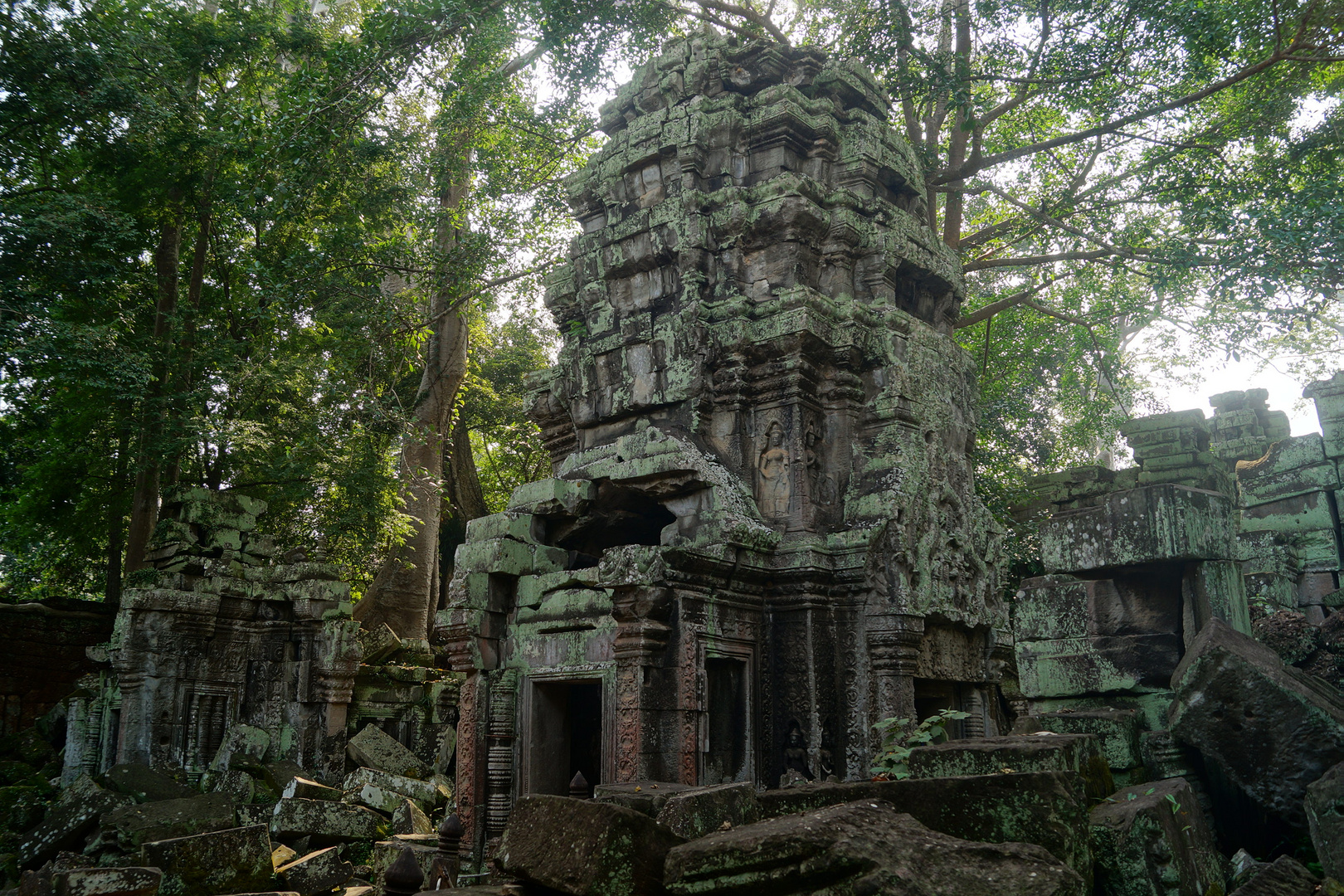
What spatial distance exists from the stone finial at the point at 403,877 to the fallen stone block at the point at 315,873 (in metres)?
3.57

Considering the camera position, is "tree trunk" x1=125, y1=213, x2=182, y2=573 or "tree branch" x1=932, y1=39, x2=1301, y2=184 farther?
"tree trunk" x1=125, y1=213, x2=182, y2=573

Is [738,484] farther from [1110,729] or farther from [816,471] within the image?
[1110,729]

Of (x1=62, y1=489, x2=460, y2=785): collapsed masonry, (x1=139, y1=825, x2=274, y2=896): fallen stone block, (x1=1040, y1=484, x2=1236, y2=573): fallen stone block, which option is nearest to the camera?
(x1=1040, y1=484, x2=1236, y2=573): fallen stone block

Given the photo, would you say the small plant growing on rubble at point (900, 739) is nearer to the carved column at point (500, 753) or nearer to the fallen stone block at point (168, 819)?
the carved column at point (500, 753)

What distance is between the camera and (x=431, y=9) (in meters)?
11.2

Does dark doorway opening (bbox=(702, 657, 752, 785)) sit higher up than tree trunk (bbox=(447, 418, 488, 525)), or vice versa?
tree trunk (bbox=(447, 418, 488, 525))

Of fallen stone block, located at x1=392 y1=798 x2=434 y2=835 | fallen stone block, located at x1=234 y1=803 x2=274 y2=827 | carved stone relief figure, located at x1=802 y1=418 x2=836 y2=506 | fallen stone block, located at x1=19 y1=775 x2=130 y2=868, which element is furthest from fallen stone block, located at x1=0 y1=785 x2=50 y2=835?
carved stone relief figure, located at x1=802 y1=418 x2=836 y2=506

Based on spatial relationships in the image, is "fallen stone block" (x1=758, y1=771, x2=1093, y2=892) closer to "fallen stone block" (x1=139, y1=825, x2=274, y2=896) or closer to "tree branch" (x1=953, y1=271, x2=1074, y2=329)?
"fallen stone block" (x1=139, y1=825, x2=274, y2=896)

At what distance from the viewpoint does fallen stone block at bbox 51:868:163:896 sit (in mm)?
5527

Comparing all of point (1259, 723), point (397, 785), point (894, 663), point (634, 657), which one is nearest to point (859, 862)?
point (1259, 723)

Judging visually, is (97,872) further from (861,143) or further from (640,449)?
(861,143)

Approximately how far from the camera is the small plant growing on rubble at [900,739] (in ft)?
17.9

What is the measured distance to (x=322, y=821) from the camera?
8438 mm

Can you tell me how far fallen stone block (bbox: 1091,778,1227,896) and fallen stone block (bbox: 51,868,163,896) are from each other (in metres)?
5.40
